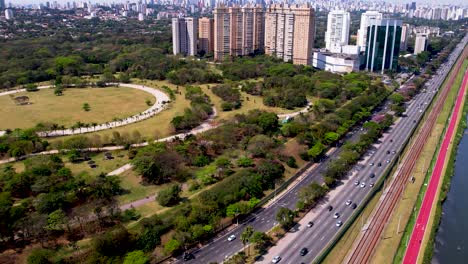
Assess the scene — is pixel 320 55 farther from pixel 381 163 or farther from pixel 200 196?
pixel 200 196

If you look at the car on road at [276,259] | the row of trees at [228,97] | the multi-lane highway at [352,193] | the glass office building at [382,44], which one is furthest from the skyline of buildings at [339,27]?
the car on road at [276,259]

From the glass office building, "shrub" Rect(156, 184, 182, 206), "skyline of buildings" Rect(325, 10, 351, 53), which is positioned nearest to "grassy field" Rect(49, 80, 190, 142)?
"shrub" Rect(156, 184, 182, 206)

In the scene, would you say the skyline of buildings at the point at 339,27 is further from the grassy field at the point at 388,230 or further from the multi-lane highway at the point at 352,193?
the grassy field at the point at 388,230

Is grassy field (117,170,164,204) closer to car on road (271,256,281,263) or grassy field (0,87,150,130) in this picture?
car on road (271,256,281,263)

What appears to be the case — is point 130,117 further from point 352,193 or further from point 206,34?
point 206,34

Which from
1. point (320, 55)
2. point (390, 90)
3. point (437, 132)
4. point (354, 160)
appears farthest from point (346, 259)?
point (320, 55)

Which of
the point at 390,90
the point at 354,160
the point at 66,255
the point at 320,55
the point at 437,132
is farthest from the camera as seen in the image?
the point at 320,55

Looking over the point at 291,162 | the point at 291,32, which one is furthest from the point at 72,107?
the point at 291,32
